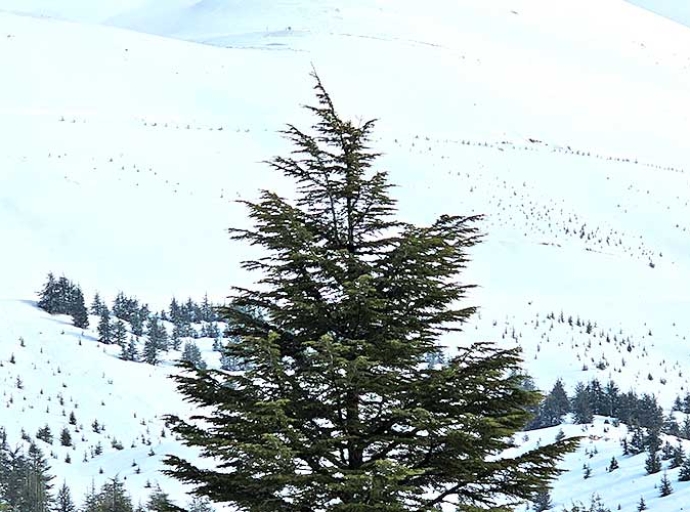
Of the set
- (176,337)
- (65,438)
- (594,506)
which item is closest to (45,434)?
(65,438)

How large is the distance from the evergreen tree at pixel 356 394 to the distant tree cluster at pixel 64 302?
22.8 m

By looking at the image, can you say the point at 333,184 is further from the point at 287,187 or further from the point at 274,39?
the point at 274,39

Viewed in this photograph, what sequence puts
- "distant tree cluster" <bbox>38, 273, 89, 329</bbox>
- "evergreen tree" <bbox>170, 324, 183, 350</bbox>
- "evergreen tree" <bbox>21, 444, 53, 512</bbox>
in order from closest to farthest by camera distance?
1. "evergreen tree" <bbox>21, 444, 53, 512</bbox>
2. "distant tree cluster" <bbox>38, 273, 89, 329</bbox>
3. "evergreen tree" <bbox>170, 324, 183, 350</bbox>

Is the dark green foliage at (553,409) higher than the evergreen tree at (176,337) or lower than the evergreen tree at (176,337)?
lower

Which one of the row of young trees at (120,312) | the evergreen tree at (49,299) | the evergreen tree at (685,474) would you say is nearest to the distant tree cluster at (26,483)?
the row of young trees at (120,312)

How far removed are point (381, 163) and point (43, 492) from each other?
38348 mm

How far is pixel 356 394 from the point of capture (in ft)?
26.3

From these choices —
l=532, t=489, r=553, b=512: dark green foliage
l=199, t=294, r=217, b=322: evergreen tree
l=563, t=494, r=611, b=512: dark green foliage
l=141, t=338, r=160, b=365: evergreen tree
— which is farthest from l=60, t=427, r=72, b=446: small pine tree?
l=563, t=494, r=611, b=512: dark green foliage

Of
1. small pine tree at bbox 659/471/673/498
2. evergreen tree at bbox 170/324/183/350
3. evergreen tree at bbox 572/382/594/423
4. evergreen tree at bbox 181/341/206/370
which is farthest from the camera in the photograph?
evergreen tree at bbox 170/324/183/350

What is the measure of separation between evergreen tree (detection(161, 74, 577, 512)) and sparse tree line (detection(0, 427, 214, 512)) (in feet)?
37.4

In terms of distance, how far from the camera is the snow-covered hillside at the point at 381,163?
107 ft

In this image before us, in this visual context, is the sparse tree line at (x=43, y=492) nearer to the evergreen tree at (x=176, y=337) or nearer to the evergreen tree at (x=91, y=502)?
the evergreen tree at (x=91, y=502)

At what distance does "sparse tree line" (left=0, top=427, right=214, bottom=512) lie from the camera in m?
19.7

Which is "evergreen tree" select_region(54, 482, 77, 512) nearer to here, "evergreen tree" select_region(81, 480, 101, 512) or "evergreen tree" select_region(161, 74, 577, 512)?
"evergreen tree" select_region(81, 480, 101, 512)
